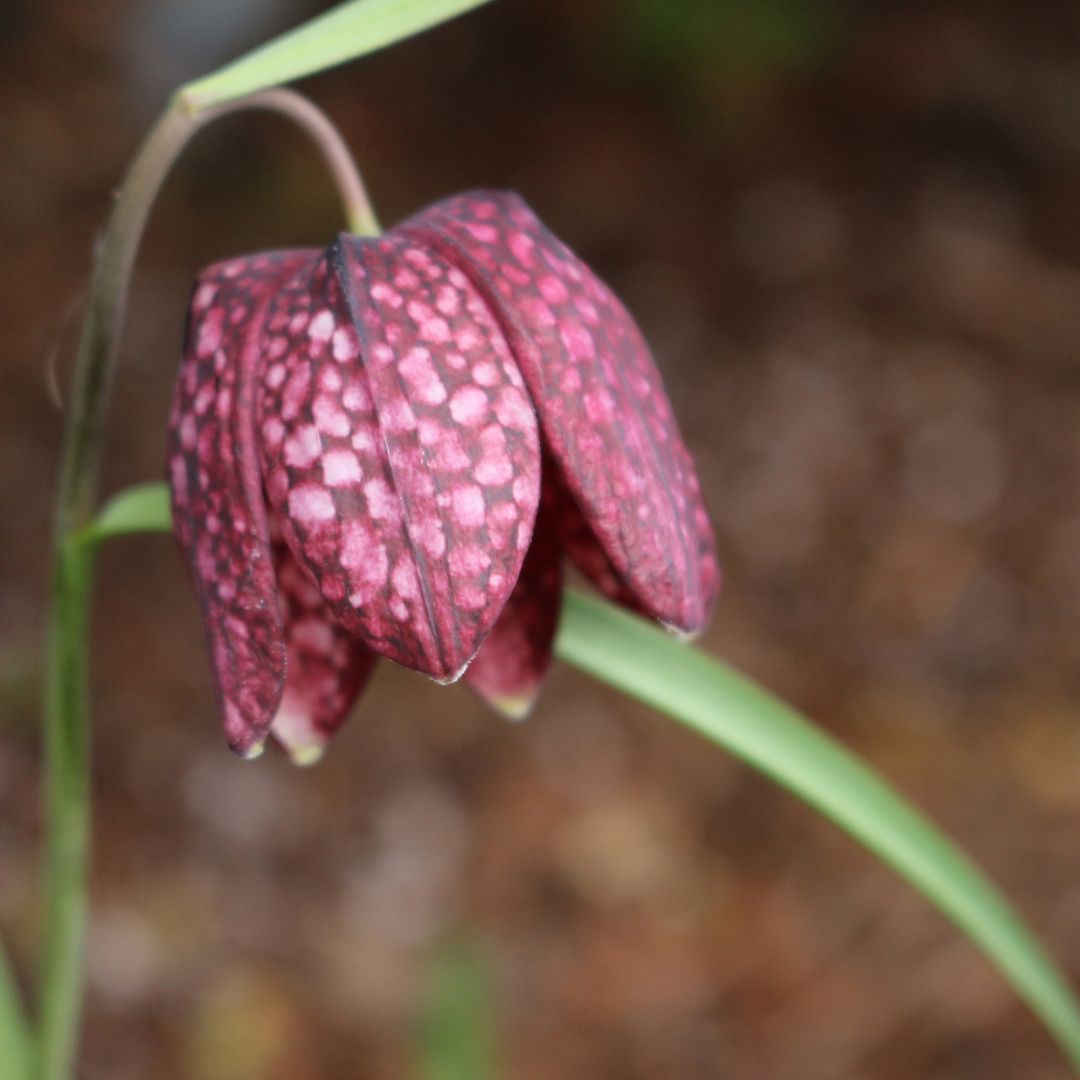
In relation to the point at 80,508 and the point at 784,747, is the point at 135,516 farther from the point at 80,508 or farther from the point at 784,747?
the point at 784,747

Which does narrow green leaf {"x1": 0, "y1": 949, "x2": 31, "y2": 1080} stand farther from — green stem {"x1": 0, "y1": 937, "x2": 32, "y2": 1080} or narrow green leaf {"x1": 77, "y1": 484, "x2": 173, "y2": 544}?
narrow green leaf {"x1": 77, "y1": 484, "x2": 173, "y2": 544}

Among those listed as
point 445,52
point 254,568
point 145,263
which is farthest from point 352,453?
point 445,52

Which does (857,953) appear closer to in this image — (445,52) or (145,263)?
(145,263)

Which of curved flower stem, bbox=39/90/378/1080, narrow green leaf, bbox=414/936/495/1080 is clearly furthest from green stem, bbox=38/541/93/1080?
narrow green leaf, bbox=414/936/495/1080

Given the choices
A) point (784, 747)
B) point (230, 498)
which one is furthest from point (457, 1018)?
point (230, 498)

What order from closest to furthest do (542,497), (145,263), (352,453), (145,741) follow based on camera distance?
(352,453)
(542,497)
(145,741)
(145,263)

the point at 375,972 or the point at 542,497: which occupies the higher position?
the point at 542,497

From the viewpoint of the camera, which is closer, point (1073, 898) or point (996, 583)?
point (1073, 898)
